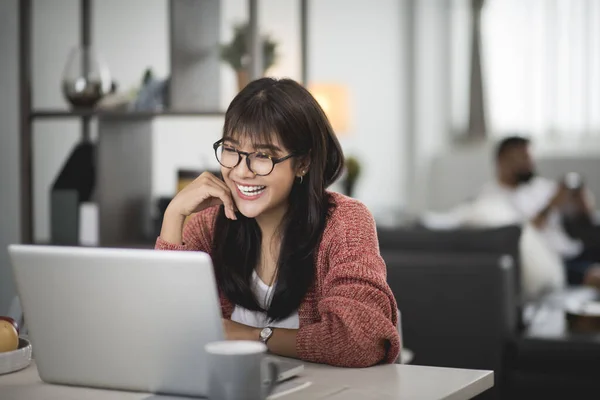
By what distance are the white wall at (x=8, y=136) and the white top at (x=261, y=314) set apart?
6.12 feet

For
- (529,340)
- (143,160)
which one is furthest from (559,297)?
(143,160)

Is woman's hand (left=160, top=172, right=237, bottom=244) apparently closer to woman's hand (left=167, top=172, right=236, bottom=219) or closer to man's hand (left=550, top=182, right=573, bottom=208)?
woman's hand (left=167, top=172, right=236, bottom=219)

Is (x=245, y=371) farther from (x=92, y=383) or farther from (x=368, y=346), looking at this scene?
(x=368, y=346)

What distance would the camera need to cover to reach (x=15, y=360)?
1550 millimetres

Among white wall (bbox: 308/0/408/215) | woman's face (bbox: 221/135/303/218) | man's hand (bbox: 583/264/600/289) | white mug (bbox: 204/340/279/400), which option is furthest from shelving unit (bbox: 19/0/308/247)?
white wall (bbox: 308/0/408/215)

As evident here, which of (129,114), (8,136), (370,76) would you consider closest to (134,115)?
(129,114)

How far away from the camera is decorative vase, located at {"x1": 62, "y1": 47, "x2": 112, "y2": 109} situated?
10.6ft

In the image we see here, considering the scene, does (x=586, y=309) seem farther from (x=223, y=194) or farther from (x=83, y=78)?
(x=223, y=194)

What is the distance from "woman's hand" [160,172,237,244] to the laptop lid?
1.48 feet

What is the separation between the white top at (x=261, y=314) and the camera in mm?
1815

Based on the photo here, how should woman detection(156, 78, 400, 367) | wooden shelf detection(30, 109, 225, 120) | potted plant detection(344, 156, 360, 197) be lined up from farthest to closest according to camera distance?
potted plant detection(344, 156, 360, 197) < wooden shelf detection(30, 109, 225, 120) < woman detection(156, 78, 400, 367)

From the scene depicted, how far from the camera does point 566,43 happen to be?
23.4 ft

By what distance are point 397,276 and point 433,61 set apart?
435 centimetres

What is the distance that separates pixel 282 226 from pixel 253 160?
17 cm
